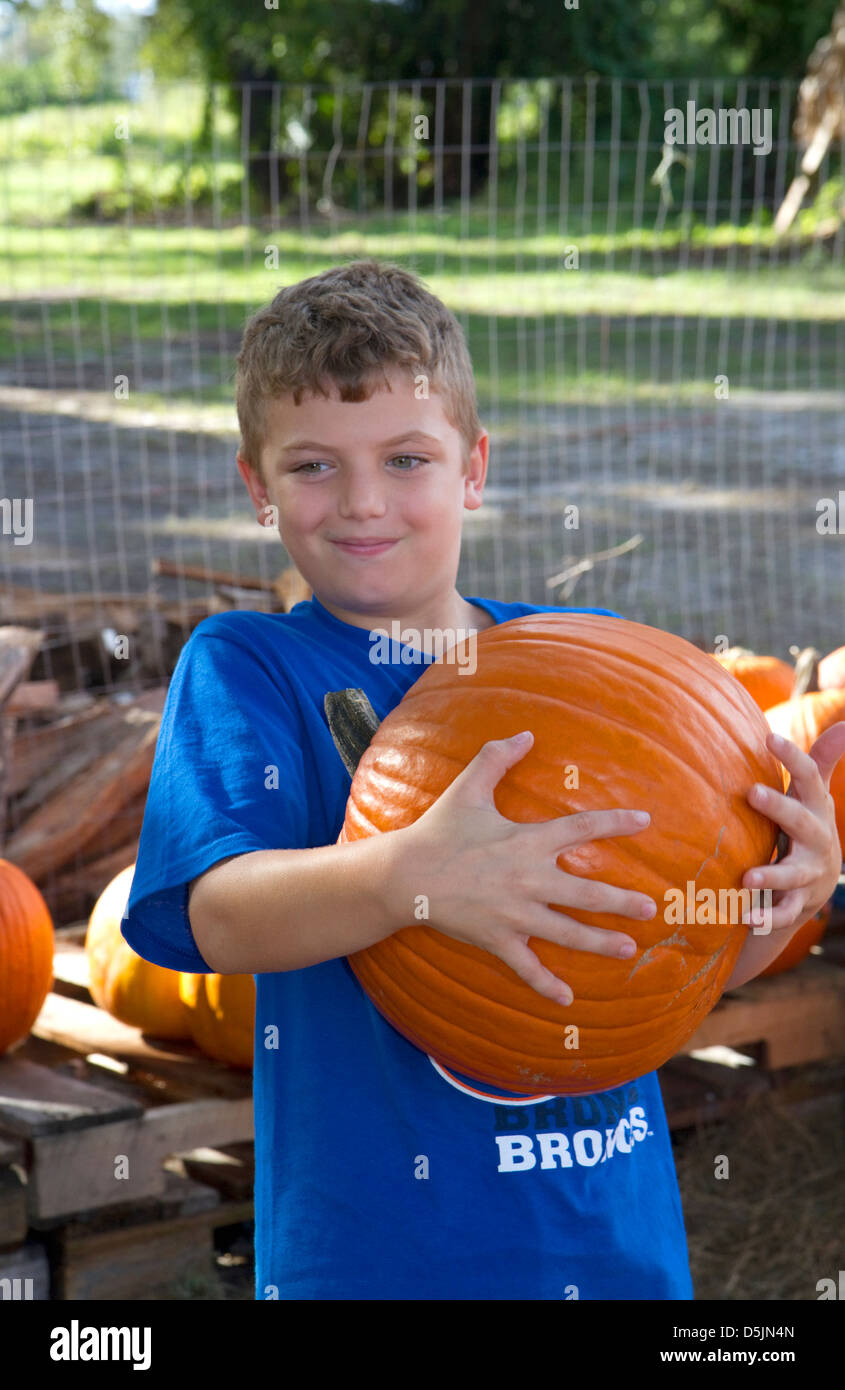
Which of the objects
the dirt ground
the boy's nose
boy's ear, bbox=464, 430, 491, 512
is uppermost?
the dirt ground

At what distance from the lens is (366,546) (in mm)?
1728

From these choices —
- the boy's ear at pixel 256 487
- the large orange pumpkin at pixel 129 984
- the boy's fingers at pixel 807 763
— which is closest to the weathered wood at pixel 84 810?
the large orange pumpkin at pixel 129 984

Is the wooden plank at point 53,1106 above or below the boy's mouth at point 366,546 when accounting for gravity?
below

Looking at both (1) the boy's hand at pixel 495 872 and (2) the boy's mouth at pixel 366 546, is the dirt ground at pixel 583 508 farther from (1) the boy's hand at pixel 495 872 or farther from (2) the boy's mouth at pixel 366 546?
(1) the boy's hand at pixel 495 872

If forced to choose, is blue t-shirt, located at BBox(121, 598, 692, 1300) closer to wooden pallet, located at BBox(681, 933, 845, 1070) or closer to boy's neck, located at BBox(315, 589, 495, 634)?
boy's neck, located at BBox(315, 589, 495, 634)

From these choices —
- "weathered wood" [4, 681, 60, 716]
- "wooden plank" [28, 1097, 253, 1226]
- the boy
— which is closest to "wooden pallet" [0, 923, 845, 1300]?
"wooden plank" [28, 1097, 253, 1226]

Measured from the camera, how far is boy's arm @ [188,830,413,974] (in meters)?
1.33

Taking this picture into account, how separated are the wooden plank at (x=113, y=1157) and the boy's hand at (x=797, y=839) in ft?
5.54

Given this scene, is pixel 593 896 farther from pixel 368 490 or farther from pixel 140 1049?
pixel 140 1049

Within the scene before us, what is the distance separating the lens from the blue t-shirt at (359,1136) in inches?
63.2

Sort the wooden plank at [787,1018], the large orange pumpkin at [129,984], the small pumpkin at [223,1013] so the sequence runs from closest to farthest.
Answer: the small pumpkin at [223,1013] → the large orange pumpkin at [129,984] → the wooden plank at [787,1018]

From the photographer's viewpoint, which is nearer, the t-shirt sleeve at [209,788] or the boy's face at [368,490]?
the t-shirt sleeve at [209,788]

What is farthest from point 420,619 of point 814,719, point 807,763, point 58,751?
point 58,751

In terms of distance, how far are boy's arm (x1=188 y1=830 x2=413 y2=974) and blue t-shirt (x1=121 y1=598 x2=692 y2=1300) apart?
105 millimetres
